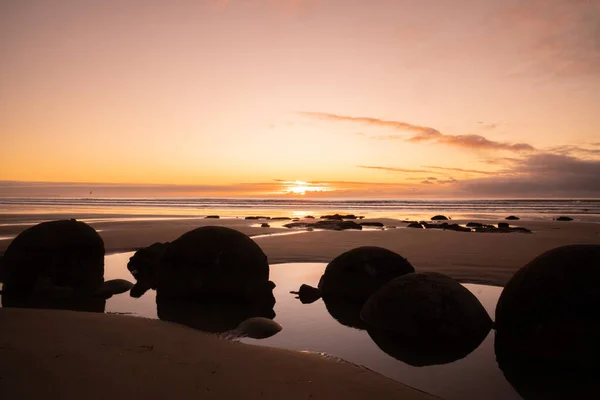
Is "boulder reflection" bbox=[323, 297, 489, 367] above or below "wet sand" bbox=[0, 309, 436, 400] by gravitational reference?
below

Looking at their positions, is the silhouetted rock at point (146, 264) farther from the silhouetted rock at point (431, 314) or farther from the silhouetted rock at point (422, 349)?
the silhouetted rock at point (422, 349)

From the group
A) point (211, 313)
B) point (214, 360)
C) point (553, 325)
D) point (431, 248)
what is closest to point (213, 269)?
point (211, 313)

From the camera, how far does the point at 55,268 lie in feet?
30.3

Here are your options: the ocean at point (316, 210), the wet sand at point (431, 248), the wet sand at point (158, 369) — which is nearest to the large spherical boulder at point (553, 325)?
Result: the wet sand at point (158, 369)

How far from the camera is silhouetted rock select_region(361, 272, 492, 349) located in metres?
5.93

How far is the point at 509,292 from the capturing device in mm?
5777

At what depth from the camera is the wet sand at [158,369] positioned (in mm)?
3836

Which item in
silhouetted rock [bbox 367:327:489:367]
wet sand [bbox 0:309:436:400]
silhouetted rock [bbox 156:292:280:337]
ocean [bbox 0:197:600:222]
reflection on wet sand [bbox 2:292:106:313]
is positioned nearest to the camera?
wet sand [bbox 0:309:436:400]

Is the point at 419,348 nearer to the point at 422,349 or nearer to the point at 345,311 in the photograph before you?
the point at 422,349

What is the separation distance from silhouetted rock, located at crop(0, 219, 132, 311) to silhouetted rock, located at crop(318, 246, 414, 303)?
4767 mm

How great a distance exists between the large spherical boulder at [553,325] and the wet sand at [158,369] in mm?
1675

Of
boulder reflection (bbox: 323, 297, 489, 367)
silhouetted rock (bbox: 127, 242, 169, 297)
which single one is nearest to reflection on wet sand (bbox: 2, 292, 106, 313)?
silhouetted rock (bbox: 127, 242, 169, 297)

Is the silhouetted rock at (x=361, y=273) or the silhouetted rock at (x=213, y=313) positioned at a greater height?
the silhouetted rock at (x=361, y=273)

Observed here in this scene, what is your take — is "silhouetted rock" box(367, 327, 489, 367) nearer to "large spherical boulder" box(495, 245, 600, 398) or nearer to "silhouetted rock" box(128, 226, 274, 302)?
"large spherical boulder" box(495, 245, 600, 398)
